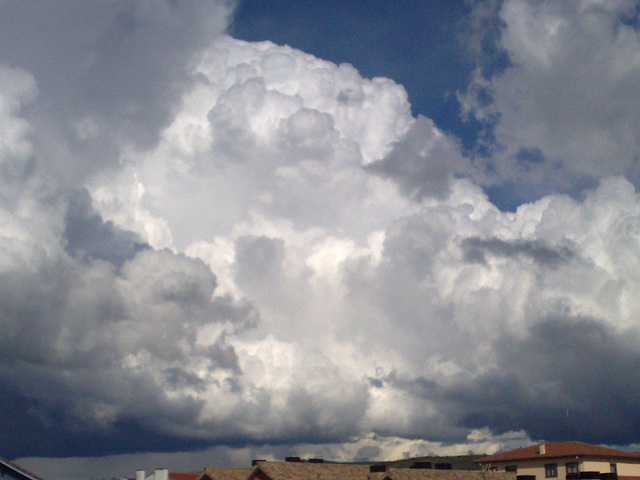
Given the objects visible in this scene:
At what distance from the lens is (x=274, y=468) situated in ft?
249

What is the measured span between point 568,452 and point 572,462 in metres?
1.55

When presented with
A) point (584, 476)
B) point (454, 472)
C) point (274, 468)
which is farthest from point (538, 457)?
point (274, 468)

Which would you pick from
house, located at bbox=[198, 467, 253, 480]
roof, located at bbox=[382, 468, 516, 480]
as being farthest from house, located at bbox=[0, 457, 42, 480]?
roof, located at bbox=[382, 468, 516, 480]

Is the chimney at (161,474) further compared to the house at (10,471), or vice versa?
the chimney at (161,474)

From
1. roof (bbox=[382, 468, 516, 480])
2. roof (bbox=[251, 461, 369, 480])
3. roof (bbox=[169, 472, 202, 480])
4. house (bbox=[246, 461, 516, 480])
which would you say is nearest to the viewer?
roof (bbox=[251, 461, 369, 480])

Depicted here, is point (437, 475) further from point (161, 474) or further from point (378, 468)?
point (161, 474)

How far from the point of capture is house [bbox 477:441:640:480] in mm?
91062

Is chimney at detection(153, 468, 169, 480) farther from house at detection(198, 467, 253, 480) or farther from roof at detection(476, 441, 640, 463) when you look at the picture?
roof at detection(476, 441, 640, 463)

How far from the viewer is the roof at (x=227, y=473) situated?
74438 mm

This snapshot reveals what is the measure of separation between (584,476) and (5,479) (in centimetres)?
7298

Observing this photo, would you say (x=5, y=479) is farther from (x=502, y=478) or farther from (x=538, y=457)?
(x=538, y=457)

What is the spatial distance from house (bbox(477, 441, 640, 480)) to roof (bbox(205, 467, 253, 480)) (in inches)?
1558

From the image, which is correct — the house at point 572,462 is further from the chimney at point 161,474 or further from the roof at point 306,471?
the chimney at point 161,474

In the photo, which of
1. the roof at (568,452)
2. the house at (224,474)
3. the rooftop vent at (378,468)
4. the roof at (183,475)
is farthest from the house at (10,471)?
the roof at (568,452)
